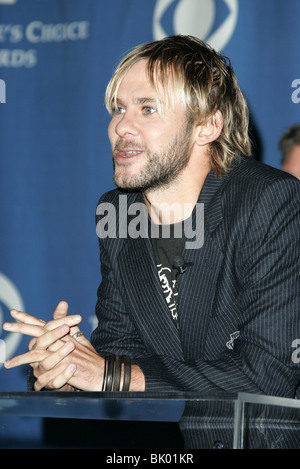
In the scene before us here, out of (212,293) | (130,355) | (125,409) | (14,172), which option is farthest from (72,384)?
(14,172)

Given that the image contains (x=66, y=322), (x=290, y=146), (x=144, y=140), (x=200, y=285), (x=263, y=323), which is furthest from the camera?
(x=290, y=146)

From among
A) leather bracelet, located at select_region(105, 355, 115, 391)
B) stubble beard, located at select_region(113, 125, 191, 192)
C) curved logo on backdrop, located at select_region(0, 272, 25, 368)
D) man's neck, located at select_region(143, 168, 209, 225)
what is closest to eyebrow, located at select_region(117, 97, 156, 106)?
stubble beard, located at select_region(113, 125, 191, 192)

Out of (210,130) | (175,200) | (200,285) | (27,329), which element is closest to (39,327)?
(27,329)

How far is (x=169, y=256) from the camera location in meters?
2.24

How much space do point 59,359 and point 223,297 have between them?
0.55 metres

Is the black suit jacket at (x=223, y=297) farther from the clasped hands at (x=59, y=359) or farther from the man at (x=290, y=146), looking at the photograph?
the man at (x=290, y=146)

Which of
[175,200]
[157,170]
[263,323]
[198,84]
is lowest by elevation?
[263,323]

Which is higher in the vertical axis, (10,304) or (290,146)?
(290,146)

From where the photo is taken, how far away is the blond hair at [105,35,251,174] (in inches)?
89.4

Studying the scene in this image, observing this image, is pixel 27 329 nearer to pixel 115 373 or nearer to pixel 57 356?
pixel 57 356

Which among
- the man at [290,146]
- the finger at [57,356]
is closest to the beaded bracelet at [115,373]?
the finger at [57,356]

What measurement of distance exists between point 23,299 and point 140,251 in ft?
5.24

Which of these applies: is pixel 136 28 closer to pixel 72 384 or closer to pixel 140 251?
pixel 140 251

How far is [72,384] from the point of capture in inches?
74.0
